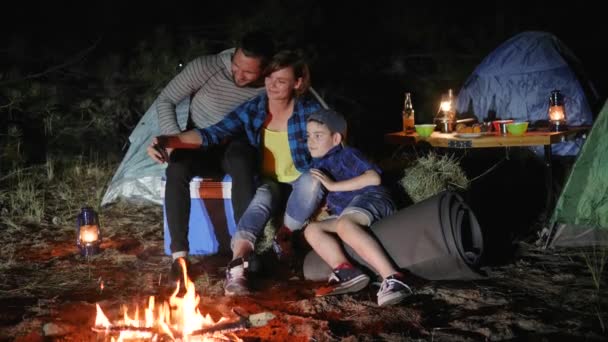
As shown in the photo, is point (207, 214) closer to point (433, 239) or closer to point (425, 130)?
point (433, 239)

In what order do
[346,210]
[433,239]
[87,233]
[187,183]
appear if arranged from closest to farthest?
[433,239], [346,210], [187,183], [87,233]

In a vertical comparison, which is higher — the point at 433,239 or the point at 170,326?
the point at 433,239

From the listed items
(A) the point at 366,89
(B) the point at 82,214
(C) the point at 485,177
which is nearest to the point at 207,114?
(B) the point at 82,214

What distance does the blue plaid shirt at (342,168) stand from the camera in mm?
3562

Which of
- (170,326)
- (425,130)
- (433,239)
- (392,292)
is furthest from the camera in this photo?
(425,130)

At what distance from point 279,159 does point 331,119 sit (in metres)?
0.53

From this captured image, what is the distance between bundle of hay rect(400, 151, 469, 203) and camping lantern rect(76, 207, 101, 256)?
6.79 feet

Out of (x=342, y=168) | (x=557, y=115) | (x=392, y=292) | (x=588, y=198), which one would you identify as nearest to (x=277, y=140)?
(x=342, y=168)

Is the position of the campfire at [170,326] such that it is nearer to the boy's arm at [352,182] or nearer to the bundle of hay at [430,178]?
the boy's arm at [352,182]

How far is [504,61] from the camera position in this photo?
6734 mm

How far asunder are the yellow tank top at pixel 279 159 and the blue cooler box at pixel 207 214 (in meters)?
0.30

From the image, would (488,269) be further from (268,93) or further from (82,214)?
(82,214)

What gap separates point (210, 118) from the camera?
438 centimetres

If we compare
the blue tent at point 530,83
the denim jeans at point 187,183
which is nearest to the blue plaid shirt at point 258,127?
the denim jeans at point 187,183
